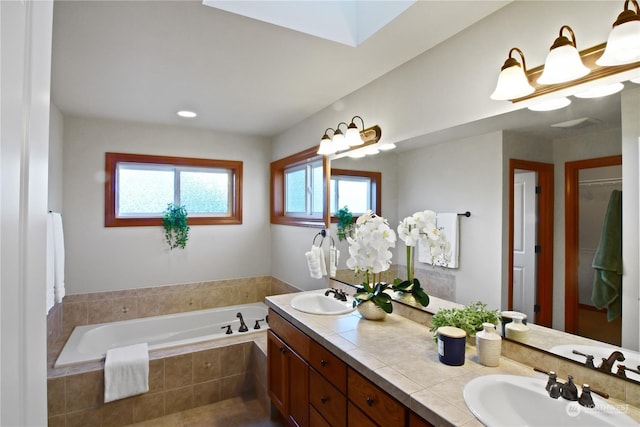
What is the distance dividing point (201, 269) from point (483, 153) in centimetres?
316

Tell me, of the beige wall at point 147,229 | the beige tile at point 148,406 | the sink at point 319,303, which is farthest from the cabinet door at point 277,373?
the beige wall at point 147,229

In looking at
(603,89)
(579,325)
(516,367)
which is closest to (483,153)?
(603,89)

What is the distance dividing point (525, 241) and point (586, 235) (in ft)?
0.80

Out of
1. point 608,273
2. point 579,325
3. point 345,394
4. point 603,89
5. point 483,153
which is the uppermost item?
point 603,89

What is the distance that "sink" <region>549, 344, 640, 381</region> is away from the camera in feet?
3.72

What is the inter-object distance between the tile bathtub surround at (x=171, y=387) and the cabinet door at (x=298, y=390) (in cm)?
72

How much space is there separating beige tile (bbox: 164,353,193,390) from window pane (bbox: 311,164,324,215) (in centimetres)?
164

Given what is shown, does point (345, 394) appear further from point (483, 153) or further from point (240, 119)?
point (240, 119)

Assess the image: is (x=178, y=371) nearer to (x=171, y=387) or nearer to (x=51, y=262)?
(x=171, y=387)

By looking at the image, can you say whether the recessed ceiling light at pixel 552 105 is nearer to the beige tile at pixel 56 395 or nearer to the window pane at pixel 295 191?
the window pane at pixel 295 191

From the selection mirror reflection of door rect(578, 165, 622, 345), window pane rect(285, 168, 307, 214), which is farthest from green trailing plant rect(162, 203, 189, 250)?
mirror reflection of door rect(578, 165, 622, 345)

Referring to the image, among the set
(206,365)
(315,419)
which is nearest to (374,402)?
(315,419)

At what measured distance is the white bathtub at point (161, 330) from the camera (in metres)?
2.94

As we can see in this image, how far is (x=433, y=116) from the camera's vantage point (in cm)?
190
